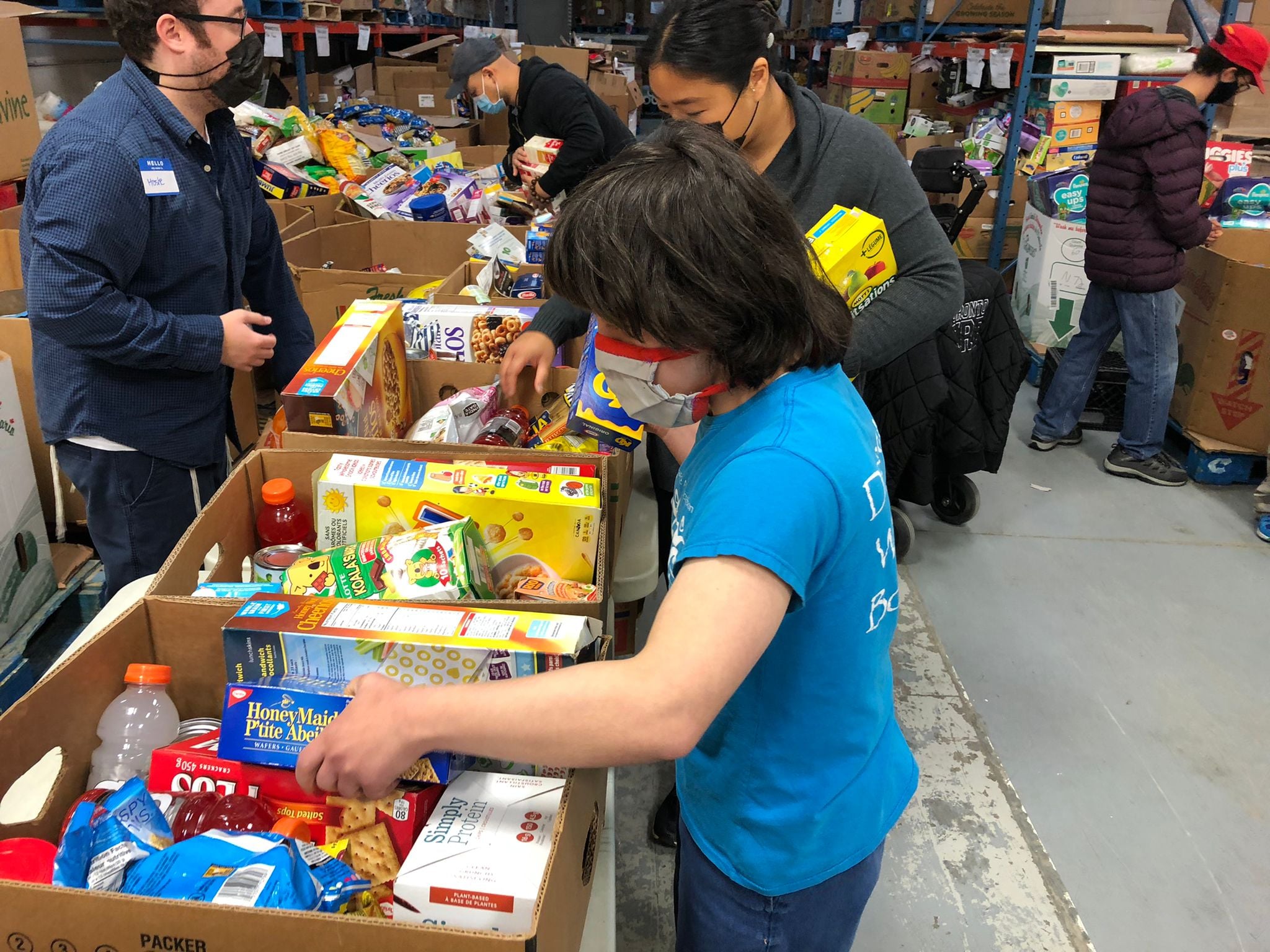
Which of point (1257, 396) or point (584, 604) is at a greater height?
point (584, 604)

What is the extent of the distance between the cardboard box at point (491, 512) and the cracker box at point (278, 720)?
426mm

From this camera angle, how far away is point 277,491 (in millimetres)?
1521

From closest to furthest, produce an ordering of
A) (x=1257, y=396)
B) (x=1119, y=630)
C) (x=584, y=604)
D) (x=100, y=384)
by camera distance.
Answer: (x=584, y=604) → (x=100, y=384) → (x=1119, y=630) → (x=1257, y=396)

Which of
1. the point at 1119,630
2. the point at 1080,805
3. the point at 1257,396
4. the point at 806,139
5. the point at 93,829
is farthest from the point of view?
the point at 1257,396

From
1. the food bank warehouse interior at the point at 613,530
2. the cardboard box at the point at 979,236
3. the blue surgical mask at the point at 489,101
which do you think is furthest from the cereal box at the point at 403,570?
the cardboard box at the point at 979,236

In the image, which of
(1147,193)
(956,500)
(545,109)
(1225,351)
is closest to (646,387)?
(956,500)

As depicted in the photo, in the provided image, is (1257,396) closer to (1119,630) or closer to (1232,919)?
(1119,630)

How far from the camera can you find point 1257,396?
399 cm

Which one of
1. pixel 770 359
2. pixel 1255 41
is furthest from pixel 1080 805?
pixel 1255 41

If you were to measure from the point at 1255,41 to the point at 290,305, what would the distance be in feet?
12.5

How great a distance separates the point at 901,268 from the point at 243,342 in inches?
52.0

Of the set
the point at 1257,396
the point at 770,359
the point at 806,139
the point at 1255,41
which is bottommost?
the point at 1257,396

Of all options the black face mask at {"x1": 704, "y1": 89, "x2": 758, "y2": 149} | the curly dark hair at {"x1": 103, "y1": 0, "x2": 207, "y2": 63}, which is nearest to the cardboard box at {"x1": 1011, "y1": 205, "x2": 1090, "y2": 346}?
the black face mask at {"x1": 704, "y1": 89, "x2": 758, "y2": 149}

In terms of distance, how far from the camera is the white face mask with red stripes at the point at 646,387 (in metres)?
0.91
